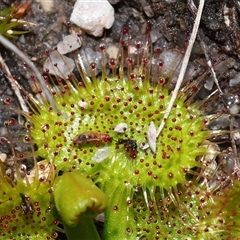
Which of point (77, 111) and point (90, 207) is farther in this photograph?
point (77, 111)

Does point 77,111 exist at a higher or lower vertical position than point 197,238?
higher

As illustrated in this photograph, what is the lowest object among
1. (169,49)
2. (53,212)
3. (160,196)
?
(160,196)

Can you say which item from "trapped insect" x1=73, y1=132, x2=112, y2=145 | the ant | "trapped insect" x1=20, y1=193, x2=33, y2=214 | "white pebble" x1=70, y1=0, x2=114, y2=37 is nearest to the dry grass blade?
the ant

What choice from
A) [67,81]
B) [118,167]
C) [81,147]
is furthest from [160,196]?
[67,81]

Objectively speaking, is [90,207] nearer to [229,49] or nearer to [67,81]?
[67,81]

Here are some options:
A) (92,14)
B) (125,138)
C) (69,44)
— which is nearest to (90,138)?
(125,138)

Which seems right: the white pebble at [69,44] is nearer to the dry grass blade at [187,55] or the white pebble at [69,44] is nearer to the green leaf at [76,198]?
the dry grass blade at [187,55]

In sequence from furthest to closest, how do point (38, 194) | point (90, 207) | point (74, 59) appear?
point (74, 59) → point (38, 194) → point (90, 207)
